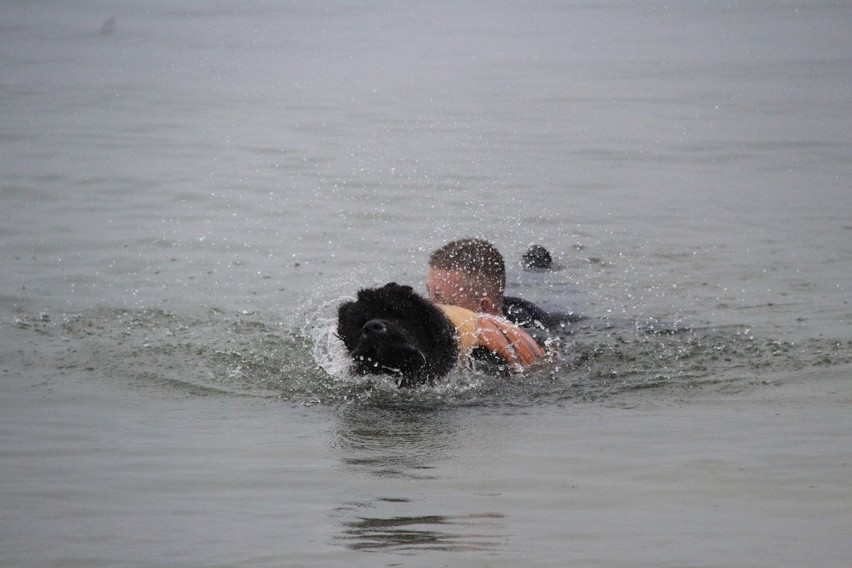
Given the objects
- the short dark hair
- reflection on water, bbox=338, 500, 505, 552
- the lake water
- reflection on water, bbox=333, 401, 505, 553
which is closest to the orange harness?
the lake water

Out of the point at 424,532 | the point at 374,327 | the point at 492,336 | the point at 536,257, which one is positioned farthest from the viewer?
the point at 536,257

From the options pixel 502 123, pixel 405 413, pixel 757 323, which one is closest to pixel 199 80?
pixel 502 123

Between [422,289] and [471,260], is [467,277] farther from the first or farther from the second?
[422,289]

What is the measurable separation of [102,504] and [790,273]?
21.1ft

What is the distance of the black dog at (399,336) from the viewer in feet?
18.9

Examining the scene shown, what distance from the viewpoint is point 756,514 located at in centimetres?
425

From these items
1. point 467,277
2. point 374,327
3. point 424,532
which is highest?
point 467,277

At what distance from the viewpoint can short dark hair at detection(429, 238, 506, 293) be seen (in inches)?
288

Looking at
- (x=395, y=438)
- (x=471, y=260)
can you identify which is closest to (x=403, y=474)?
(x=395, y=438)

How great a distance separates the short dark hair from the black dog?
1329 mm

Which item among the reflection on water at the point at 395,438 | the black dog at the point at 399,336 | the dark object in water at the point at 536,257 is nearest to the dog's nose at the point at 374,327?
the black dog at the point at 399,336

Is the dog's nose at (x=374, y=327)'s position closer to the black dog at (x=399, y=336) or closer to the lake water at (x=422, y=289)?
the black dog at (x=399, y=336)

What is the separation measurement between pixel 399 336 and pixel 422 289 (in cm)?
351

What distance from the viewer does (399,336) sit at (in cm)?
572
